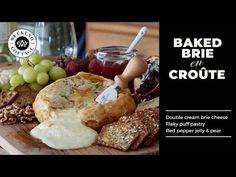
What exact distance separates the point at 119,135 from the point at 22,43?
30 centimetres

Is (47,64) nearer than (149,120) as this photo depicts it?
No

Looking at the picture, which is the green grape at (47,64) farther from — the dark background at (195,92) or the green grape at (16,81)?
the dark background at (195,92)

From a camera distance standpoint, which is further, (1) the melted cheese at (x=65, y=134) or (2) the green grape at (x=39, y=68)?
(2) the green grape at (x=39, y=68)

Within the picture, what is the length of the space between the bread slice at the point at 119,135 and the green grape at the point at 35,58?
264 millimetres

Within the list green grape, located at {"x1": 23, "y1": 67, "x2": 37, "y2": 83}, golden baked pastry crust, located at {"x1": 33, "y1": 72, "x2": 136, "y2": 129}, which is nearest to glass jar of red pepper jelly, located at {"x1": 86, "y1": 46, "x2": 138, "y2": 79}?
golden baked pastry crust, located at {"x1": 33, "y1": 72, "x2": 136, "y2": 129}

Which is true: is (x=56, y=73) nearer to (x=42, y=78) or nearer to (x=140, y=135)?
(x=42, y=78)

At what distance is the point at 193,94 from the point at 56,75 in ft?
1.21

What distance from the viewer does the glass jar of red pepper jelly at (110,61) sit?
1434mm

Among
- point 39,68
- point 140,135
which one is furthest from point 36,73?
point 140,135

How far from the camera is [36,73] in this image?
4.79ft

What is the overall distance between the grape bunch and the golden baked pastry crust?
68mm

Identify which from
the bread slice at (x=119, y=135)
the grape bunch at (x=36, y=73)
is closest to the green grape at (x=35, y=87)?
the grape bunch at (x=36, y=73)

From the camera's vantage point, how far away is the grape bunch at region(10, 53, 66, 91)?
1449mm
